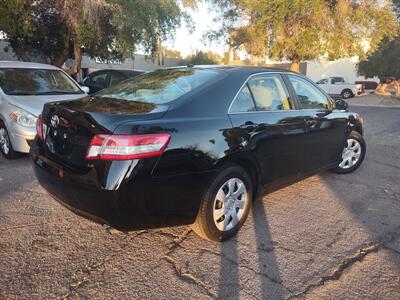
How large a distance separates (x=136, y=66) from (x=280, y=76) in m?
35.1

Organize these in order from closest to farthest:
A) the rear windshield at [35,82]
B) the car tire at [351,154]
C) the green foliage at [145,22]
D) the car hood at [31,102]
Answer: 1. the car hood at [31,102]
2. the car tire at [351,154]
3. the rear windshield at [35,82]
4. the green foliage at [145,22]

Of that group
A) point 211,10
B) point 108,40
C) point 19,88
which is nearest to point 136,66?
point 211,10

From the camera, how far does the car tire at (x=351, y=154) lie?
17.3 feet

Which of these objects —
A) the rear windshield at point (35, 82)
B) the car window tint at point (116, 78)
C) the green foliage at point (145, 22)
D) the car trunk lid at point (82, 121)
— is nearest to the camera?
the car trunk lid at point (82, 121)

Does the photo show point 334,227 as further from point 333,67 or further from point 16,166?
point 333,67

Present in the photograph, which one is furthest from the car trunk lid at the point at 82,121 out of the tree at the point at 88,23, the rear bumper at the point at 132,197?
the tree at the point at 88,23

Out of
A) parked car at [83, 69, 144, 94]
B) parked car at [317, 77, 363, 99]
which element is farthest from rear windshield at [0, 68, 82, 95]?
parked car at [317, 77, 363, 99]

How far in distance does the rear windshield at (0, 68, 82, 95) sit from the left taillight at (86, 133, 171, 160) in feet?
13.3

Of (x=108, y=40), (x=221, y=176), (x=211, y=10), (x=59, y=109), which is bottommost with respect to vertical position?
(x=221, y=176)

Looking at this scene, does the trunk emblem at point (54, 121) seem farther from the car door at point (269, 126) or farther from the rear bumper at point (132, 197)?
the car door at point (269, 126)

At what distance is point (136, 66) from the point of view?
121 feet

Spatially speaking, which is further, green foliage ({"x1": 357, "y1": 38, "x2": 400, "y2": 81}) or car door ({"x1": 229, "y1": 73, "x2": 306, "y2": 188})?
green foliage ({"x1": 357, "y1": 38, "x2": 400, "y2": 81})

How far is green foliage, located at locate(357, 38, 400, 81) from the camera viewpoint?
2547 centimetres

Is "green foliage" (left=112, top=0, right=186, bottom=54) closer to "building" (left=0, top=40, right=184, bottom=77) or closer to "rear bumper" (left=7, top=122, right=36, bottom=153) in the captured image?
"building" (left=0, top=40, right=184, bottom=77)
